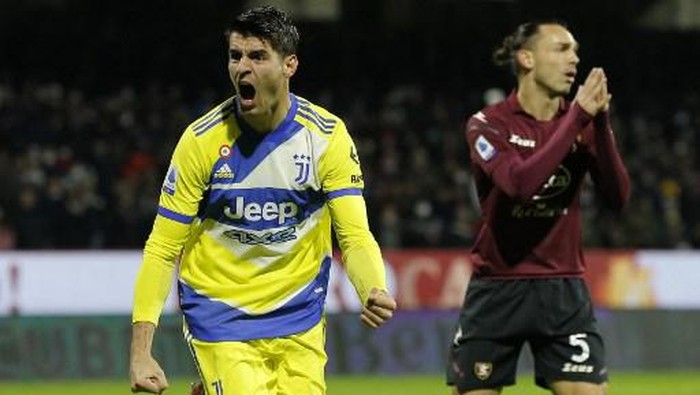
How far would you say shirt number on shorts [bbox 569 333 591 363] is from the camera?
6.33 m

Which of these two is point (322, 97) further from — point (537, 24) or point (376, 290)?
point (376, 290)

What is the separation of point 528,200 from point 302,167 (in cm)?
130

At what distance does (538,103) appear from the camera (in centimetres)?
654

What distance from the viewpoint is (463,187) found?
1966 cm

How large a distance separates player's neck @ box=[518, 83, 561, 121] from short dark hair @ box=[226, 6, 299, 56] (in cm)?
153

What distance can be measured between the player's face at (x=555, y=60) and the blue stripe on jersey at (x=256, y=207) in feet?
4.87

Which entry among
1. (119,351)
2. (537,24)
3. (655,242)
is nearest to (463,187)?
(655,242)

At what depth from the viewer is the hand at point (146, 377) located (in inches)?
199

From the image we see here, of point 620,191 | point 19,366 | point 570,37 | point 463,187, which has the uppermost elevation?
point 570,37

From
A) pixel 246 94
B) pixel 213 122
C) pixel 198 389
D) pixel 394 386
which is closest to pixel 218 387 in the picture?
pixel 198 389

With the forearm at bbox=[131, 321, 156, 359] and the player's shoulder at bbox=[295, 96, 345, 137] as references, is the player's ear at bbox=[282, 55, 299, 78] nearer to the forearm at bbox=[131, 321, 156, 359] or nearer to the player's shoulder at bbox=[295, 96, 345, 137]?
the player's shoulder at bbox=[295, 96, 345, 137]

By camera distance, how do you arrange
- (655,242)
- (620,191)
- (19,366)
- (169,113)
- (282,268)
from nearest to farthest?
(282,268), (620,191), (19,366), (655,242), (169,113)

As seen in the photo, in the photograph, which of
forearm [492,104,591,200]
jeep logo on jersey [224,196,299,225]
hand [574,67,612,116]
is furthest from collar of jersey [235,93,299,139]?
hand [574,67,612,116]

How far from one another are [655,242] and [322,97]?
5443 millimetres
